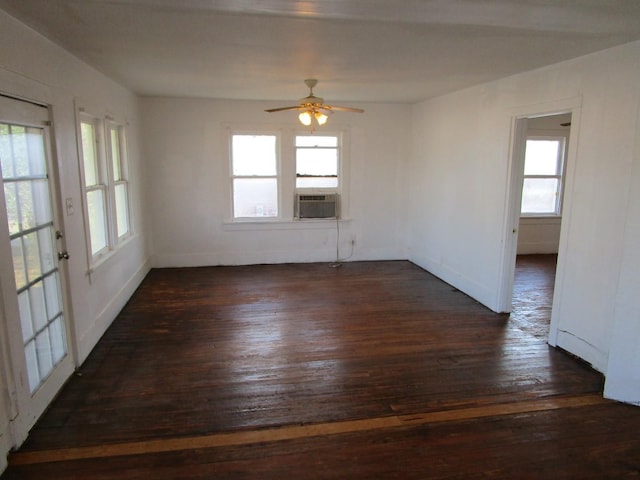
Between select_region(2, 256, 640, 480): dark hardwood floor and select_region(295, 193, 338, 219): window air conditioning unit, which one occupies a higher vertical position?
select_region(295, 193, 338, 219): window air conditioning unit

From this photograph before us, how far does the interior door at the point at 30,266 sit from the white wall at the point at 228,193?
10.6ft

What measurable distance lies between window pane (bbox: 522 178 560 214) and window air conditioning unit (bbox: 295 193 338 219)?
3.46 m

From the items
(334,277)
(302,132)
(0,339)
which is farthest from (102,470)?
(302,132)

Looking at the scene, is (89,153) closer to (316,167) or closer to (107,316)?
(107,316)

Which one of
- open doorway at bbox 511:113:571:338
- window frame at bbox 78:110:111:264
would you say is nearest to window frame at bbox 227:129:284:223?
window frame at bbox 78:110:111:264

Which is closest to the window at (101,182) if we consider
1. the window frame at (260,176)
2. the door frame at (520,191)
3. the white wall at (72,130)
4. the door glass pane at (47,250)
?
the white wall at (72,130)

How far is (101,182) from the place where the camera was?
431cm

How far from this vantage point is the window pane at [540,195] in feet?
24.3

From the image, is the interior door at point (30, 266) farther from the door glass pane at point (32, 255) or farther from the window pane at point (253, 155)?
the window pane at point (253, 155)

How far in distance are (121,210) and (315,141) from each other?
3002 millimetres

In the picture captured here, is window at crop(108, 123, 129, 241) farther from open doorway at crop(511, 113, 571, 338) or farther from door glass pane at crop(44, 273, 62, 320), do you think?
open doorway at crop(511, 113, 571, 338)

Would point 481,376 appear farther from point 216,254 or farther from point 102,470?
point 216,254

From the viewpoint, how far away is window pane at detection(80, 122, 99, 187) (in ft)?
13.0

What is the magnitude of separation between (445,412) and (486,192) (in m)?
2.78
